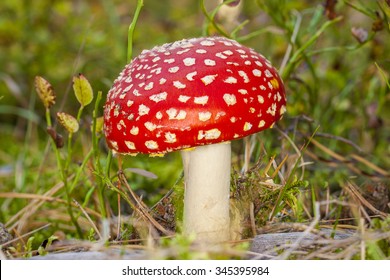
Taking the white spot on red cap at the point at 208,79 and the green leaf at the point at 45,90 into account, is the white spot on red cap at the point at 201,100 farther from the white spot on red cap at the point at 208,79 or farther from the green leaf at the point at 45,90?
the green leaf at the point at 45,90

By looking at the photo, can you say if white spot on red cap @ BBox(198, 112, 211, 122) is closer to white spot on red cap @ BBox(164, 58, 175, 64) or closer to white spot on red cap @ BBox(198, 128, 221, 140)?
white spot on red cap @ BBox(198, 128, 221, 140)

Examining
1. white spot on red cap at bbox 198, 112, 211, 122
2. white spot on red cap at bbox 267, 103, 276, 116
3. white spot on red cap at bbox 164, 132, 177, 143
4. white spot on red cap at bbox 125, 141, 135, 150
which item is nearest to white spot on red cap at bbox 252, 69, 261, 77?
white spot on red cap at bbox 267, 103, 276, 116

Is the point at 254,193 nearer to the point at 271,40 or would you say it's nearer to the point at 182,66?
the point at 182,66

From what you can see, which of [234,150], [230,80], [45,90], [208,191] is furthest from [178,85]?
[234,150]

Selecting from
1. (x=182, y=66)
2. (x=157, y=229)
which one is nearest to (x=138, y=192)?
(x=157, y=229)

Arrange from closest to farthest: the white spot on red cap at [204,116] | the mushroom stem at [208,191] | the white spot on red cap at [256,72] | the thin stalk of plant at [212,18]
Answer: the white spot on red cap at [204,116], the white spot on red cap at [256,72], the mushroom stem at [208,191], the thin stalk of plant at [212,18]

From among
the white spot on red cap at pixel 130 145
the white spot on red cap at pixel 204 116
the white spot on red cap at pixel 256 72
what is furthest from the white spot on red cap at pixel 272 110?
the white spot on red cap at pixel 130 145

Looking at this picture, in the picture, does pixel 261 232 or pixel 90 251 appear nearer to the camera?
pixel 90 251
